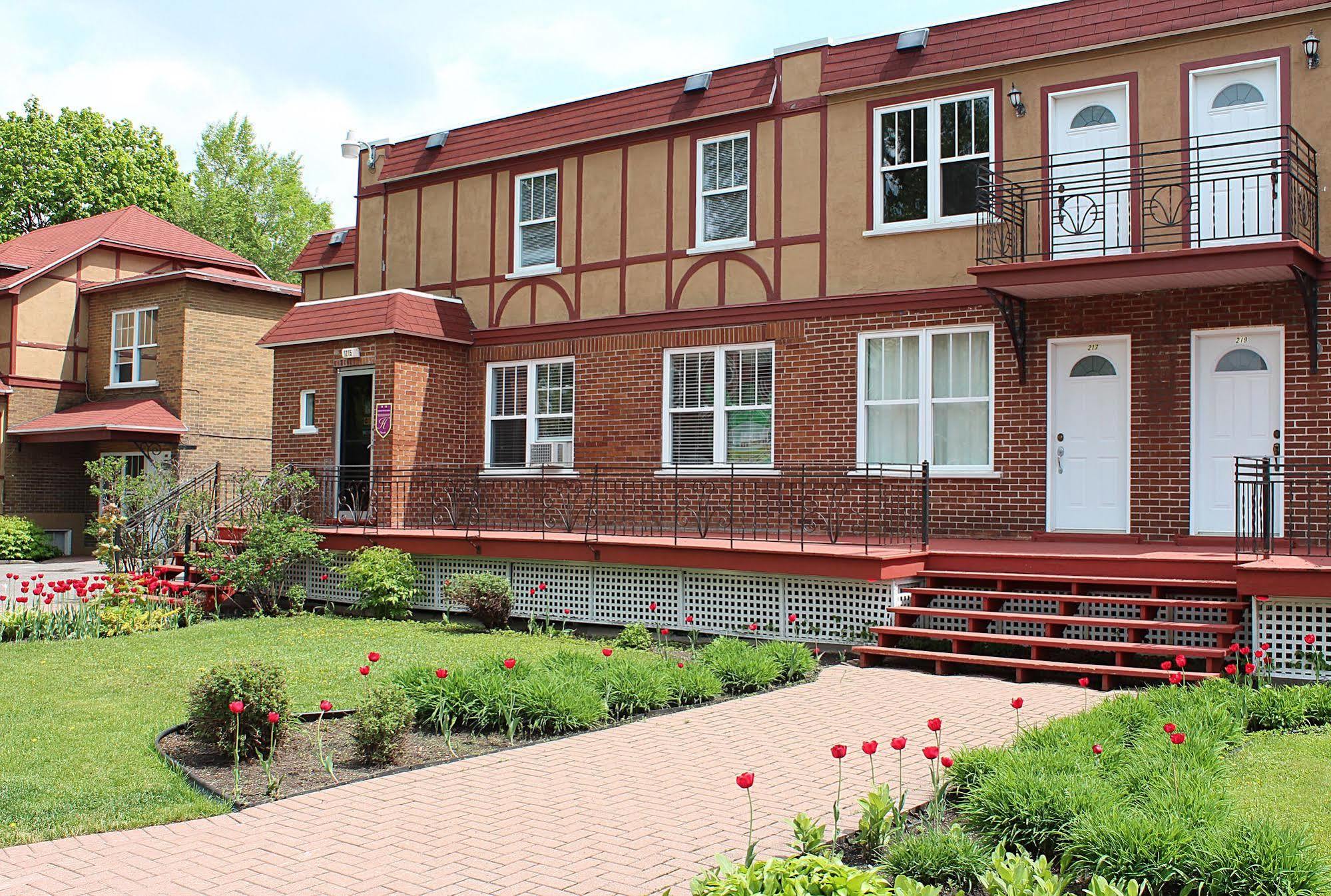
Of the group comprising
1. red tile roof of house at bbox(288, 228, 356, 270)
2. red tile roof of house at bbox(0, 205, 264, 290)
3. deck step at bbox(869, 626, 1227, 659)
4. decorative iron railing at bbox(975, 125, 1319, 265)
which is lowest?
deck step at bbox(869, 626, 1227, 659)

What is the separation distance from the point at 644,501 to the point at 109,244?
66.6 ft

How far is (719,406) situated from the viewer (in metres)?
15.8

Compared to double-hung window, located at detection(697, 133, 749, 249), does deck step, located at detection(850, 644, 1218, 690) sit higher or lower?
lower

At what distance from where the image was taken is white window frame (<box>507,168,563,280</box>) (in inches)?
699

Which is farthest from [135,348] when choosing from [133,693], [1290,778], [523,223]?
[1290,778]

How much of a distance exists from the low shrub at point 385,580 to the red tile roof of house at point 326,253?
1076 centimetres

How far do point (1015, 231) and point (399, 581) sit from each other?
28.4 ft

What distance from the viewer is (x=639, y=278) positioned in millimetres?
16719

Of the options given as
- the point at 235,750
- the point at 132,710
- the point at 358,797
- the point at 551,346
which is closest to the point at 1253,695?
the point at 358,797

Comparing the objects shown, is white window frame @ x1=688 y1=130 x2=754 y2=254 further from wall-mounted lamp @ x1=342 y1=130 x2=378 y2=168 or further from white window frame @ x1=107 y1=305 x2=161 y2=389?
white window frame @ x1=107 y1=305 x2=161 y2=389

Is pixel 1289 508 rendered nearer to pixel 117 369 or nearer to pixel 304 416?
pixel 304 416

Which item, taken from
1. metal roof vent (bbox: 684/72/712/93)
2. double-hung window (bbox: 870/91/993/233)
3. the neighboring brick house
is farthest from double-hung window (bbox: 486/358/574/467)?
the neighboring brick house

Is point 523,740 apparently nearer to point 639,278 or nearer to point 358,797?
point 358,797

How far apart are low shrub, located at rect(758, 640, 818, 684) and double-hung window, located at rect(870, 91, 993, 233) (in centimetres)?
628
